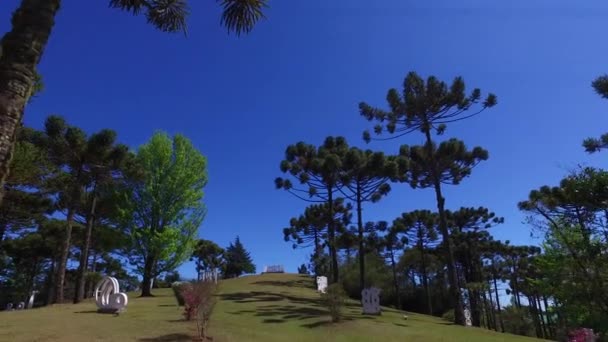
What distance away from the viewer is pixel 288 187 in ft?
116

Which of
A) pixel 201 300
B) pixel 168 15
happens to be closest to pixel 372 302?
pixel 201 300

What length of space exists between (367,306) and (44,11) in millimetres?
21723

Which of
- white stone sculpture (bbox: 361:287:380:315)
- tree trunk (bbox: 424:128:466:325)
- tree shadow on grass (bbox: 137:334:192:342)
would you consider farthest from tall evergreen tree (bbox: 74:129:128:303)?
tree trunk (bbox: 424:128:466:325)

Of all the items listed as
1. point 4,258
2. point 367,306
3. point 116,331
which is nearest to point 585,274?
point 367,306

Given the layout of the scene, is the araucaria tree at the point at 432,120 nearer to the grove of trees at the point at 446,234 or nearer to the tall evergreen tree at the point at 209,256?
the grove of trees at the point at 446,234

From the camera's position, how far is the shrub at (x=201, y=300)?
45.1 ft

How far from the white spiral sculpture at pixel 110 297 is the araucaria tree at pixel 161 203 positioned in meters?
8.07

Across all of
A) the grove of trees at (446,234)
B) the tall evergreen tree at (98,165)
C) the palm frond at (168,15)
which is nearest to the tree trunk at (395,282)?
the grove of trees at (446,234)

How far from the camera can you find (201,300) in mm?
14516

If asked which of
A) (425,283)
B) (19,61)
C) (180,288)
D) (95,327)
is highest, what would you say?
(19,61)

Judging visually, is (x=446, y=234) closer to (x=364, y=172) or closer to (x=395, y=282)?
(x=364, y=172)

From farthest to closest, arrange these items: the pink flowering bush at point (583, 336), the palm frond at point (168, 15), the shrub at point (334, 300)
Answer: the shrub at point (334, 300) → the pink flowering bush at point (583, 336) → the palm frond at point (168, 15)

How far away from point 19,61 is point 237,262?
93693 millimetres

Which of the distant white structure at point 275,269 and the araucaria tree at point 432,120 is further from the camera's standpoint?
the distant white structure at point 275,269
